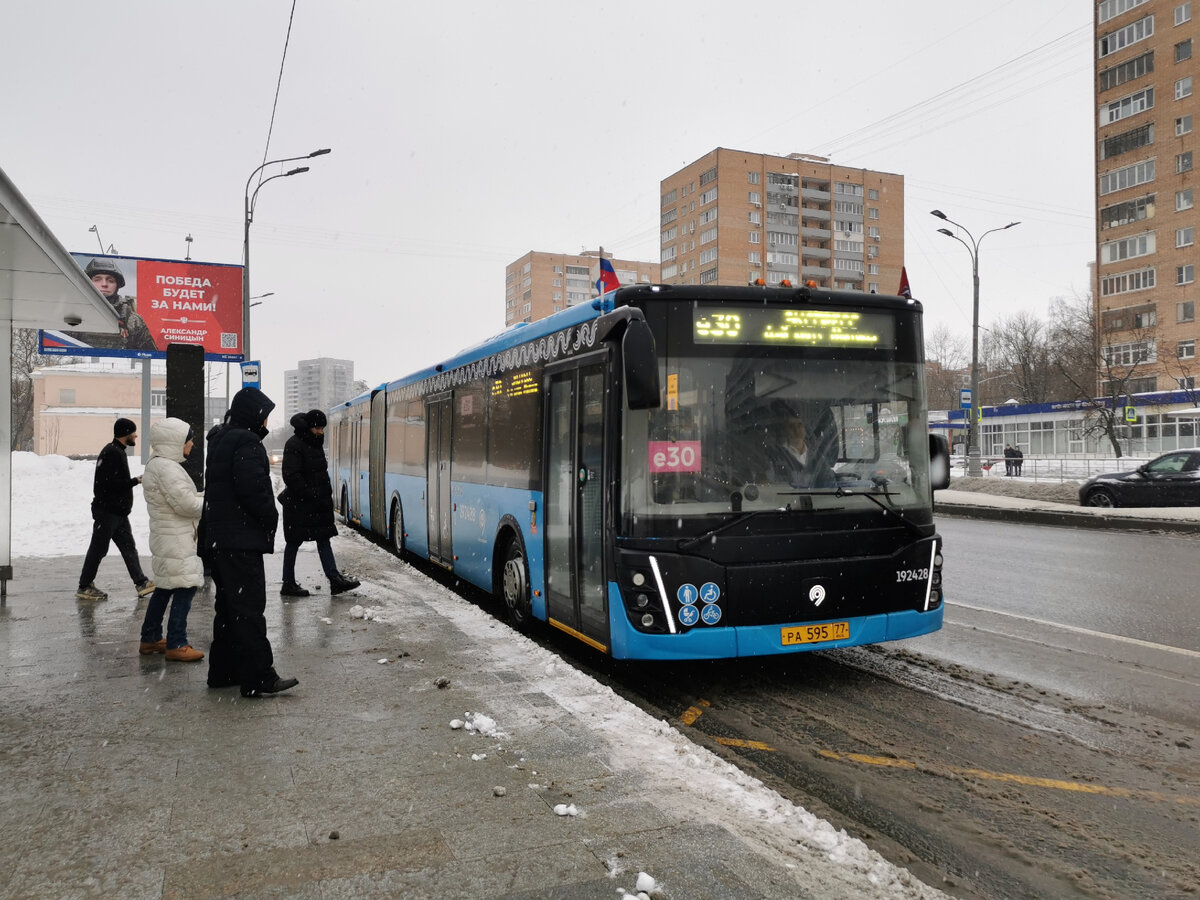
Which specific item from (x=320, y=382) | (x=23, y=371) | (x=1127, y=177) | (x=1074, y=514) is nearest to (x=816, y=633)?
(x=1074, y=514)

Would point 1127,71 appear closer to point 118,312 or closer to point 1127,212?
point 1127,212

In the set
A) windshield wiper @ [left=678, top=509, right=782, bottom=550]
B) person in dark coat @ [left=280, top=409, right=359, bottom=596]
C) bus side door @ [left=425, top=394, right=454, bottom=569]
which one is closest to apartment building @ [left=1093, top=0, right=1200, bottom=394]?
bus side door @ [left=425, top=394, right=454, bottom=569]

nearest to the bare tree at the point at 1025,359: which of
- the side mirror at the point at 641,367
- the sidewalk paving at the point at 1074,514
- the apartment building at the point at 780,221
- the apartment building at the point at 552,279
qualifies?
the apartment building at the point at 780,221

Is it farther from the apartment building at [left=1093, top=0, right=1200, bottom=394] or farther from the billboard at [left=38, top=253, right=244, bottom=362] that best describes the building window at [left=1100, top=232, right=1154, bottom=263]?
the billboard at [left=38, top=253, right=244, bottom=362]

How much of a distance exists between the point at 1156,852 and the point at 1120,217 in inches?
2844

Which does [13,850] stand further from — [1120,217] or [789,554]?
[1120,217]

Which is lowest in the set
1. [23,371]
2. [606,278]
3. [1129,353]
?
[606,278]

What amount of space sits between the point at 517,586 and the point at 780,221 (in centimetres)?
9058

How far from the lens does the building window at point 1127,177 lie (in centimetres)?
6238

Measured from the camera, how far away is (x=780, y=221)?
93.5 m

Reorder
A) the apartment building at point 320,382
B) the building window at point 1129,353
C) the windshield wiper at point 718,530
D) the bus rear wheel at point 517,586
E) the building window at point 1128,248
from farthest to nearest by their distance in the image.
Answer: the apartment building at point 320,382
the building window at point 1128,248
the building window at point 1129,353
the bus rear wheel at point 517,586
the windshield wiper at point 718,530

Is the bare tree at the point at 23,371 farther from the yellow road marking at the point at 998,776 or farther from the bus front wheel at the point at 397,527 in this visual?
the yellow road marking at the point at 998,776

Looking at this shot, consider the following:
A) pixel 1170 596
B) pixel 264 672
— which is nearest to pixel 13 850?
pixel 264 672

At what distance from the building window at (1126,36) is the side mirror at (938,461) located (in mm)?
67116
